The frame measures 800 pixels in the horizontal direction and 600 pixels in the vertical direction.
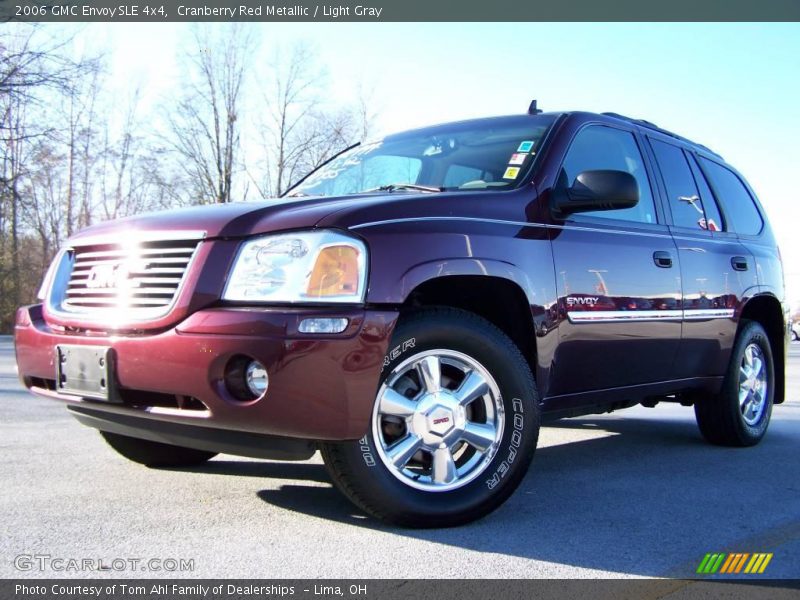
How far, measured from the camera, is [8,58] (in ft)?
66.2

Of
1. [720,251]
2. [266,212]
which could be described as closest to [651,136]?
[720,251]

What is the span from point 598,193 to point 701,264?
4.72 ft

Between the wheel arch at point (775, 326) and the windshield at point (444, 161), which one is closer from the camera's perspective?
the windshield at point (444, 161)

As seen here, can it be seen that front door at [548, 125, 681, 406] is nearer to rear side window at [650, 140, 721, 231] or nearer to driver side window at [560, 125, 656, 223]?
driver side window at [560, 125, 656, 223]

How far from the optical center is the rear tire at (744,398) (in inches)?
200

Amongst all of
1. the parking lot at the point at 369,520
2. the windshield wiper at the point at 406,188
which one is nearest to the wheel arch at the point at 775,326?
the parking lot at the point at 369,520

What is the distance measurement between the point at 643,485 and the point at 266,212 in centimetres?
234

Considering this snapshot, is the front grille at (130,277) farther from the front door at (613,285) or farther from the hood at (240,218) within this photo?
the front door at (613,285)

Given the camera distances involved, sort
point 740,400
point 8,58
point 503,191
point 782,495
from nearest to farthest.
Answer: point 503,191
point 782,495
point 740,400
point 8,58

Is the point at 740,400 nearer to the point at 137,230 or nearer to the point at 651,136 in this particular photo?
the point at 651,136

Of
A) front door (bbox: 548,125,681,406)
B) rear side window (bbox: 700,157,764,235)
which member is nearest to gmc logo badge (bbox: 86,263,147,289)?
front door (bbox: 548,125,681,406)

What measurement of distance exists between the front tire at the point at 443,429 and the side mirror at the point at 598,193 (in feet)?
2.67

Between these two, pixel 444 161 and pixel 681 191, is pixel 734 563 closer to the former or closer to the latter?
pixel 444 161

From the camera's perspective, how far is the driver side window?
400 centimetres
